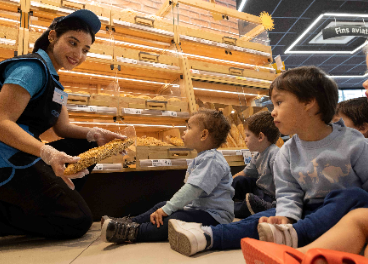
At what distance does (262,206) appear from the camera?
1733 millimetres

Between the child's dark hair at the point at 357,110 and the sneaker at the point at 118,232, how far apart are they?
179cm

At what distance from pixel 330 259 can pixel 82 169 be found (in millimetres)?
1045

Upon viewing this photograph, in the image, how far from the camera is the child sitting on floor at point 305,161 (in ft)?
3.40

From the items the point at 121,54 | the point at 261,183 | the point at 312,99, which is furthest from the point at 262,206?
the point at 121,54

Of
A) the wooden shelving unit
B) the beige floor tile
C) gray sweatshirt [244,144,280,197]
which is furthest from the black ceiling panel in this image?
the beige floor tile

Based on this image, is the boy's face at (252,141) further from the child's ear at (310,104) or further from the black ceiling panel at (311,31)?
the black ceiling panel at (311,31)

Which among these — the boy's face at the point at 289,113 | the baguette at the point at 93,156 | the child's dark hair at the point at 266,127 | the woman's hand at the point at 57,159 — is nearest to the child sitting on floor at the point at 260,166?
the child's dark hair at the point at 266,127

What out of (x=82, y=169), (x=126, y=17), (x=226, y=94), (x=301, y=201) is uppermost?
(x=126, y=17)

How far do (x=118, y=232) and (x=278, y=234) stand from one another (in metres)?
0.80

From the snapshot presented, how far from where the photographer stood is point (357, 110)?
1886 millimetres

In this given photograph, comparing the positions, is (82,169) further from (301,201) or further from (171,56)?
(171,56)

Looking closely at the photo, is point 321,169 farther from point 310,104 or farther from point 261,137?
point 261,137

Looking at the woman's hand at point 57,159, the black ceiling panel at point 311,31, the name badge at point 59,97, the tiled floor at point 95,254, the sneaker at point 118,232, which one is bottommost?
the tiled floor at point 95,254

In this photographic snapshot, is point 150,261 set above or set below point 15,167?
below
